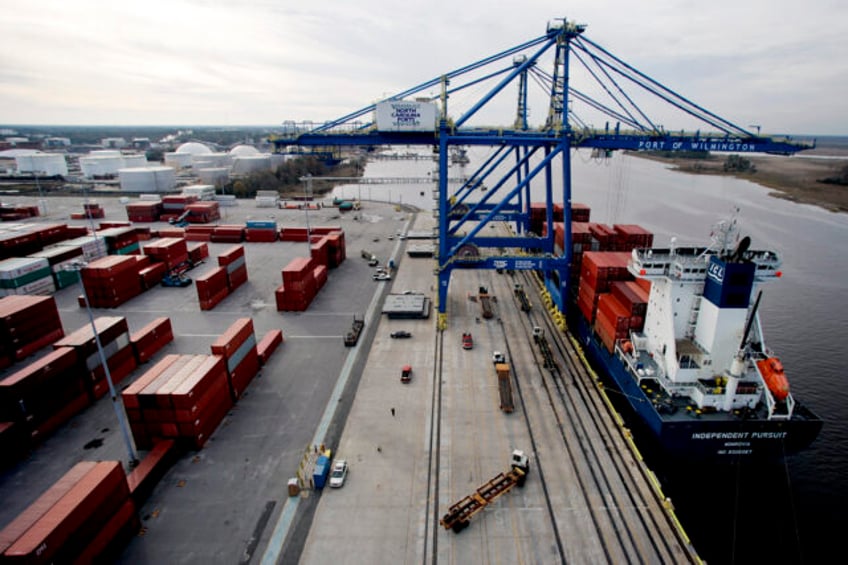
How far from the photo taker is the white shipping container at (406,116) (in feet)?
104

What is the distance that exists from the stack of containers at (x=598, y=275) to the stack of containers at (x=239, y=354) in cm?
2269

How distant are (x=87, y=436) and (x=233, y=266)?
2169 cm

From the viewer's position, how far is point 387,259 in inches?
A: 2053

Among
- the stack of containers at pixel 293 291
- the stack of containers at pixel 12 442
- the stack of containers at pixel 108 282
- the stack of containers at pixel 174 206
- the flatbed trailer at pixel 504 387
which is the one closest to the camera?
the stack of containers at pixel 12 442

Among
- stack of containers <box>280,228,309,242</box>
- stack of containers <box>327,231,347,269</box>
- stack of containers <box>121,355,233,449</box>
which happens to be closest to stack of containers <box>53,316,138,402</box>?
stack of containers <box>121,355,233,449</box>

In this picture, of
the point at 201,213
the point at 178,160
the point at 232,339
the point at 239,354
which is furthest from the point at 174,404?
the point at 178,160

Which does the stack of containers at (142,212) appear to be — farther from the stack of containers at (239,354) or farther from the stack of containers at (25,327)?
the stack of containers at (239,354)

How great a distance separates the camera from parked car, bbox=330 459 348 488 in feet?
59.8

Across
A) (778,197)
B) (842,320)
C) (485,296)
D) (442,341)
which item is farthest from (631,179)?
(442,341)

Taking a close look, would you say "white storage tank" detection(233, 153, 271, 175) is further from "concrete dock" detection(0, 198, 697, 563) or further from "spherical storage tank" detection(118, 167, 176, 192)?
"concrete dock" detection(0, 198, 697, 563)

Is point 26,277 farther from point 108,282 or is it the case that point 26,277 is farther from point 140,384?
point 140,384

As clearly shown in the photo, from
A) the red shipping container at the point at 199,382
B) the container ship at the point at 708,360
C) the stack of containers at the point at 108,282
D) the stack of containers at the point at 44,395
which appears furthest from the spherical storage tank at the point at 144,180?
the container ship at the point at 708,360

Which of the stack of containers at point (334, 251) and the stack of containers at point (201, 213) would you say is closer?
the stack of containers at point (334, 251)

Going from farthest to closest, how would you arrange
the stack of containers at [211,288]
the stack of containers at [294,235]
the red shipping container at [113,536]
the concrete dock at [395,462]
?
the stack of containers at [294,235] < the stack of containers at [211,288] < the concrete dock at [395,462] < the red shipping container at [113,536]
